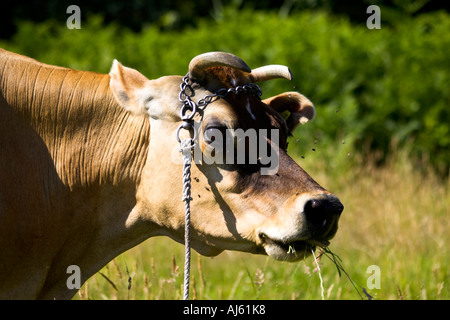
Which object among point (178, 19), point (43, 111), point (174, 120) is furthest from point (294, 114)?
point (178, 19)

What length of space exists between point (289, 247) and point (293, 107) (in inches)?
44.6

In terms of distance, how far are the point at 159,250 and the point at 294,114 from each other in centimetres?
372

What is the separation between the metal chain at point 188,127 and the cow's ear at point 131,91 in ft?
0.73

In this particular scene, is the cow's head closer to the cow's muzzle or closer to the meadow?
the cow's muzzle

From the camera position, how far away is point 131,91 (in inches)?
147

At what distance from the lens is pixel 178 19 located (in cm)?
1585

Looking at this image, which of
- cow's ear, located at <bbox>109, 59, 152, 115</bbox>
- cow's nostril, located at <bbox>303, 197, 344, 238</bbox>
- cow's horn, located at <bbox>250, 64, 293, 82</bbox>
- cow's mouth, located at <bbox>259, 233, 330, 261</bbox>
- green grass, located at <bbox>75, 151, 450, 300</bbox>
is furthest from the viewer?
green grass, located at <bbox>75, 151, 450, 300</bbox>

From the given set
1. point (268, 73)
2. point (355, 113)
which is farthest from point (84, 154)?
point (355, 113)

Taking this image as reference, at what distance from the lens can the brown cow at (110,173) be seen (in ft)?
11.4

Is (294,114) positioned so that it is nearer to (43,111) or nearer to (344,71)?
(43,111)

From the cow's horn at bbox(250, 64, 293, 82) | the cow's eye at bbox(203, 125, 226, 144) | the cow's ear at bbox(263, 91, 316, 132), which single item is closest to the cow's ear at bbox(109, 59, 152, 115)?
the cow's eye at bbox(203, 125, 226, 144)

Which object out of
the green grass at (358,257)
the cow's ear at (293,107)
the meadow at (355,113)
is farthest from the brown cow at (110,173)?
the meadow at (355,113)

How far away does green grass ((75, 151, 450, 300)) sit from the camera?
5523 millimetres

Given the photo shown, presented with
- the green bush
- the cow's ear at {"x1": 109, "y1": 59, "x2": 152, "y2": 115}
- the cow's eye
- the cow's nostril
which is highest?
the green bush
